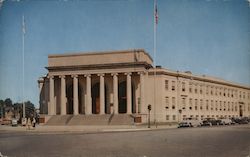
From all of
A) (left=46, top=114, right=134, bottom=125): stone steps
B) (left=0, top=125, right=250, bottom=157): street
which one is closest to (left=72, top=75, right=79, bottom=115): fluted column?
(left=46, top=114, right=134, bottom=125): stone steps

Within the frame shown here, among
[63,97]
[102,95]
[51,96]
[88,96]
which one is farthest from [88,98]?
[51,96]

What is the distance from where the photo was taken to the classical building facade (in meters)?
58.7

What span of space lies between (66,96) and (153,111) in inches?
589

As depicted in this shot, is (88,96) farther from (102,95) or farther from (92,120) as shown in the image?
(92,120)

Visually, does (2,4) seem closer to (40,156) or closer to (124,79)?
(40,156)

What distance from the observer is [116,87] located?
192 ft

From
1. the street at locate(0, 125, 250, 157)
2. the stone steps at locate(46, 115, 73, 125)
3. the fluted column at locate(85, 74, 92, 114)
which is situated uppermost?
the fluted column at locate(85, 74, 92, 114)

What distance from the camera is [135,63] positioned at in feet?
191

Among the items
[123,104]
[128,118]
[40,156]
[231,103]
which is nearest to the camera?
[40,156]

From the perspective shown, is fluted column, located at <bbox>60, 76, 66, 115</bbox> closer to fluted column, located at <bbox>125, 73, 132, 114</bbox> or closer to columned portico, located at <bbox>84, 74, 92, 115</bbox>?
columned portico, located at <bbox>84, 74, 92, 115</bbox>

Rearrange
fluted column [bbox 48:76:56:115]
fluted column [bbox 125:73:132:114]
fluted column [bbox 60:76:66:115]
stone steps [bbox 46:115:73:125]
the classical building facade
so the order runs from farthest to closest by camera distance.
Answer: fluted column [bbox 48:76:56:115] → fluted column [bbox 60:76:66:115] → the classical building facade → fluted column [bbox 125:73:132:114] → stone steps [bbox 46:115:73:125]

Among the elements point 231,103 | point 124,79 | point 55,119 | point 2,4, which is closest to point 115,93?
point 124,79

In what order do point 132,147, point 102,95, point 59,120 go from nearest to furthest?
point 132,147 → point 59,120 → point 102,95

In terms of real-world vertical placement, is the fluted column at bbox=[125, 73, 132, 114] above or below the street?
above
